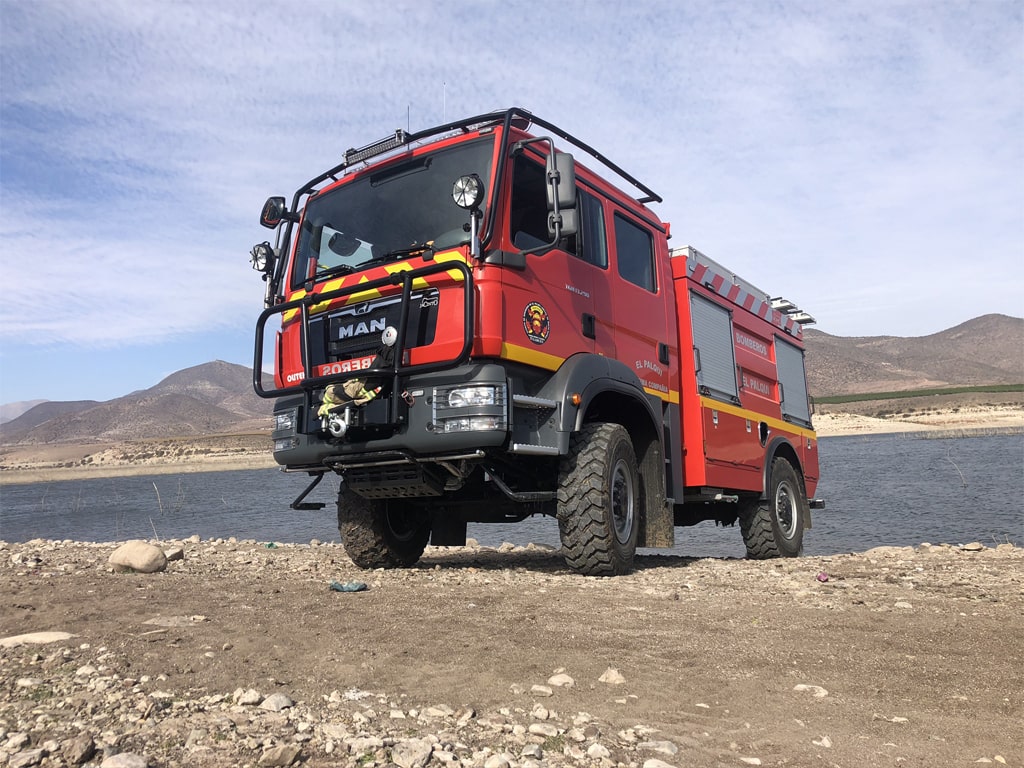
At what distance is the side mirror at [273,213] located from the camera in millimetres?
6602

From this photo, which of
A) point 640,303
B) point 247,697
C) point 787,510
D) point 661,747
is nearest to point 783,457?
point 787,510

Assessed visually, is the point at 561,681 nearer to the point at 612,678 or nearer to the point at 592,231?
the point at 612,678

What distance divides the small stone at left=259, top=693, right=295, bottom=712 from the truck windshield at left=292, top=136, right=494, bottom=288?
130 inches

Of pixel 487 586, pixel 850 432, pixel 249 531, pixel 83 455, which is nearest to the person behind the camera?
pixel 487 586

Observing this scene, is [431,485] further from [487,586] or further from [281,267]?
[281,267]

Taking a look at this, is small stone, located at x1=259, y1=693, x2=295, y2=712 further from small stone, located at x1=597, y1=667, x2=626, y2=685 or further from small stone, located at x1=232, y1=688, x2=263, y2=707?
small stone, located at x1=597, y1=667, x2=626, y2=685

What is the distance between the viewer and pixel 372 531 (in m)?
6.67

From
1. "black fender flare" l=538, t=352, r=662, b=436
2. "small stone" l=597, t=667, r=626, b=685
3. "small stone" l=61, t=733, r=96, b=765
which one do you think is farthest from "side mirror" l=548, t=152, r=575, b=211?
"small stone" l=61, t=733, r=96, b=765

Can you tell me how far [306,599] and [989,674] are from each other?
357 centimetres

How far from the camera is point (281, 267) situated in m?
6.57

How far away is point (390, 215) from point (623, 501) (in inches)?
110

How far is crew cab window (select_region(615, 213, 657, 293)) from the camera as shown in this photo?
6688mm

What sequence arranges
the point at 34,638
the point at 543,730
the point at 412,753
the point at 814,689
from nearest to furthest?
the point at 412,753
the point at 543,730
the point at 814,689
the point at 34,638

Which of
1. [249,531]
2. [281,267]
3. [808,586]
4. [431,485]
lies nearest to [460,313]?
[431,485]
